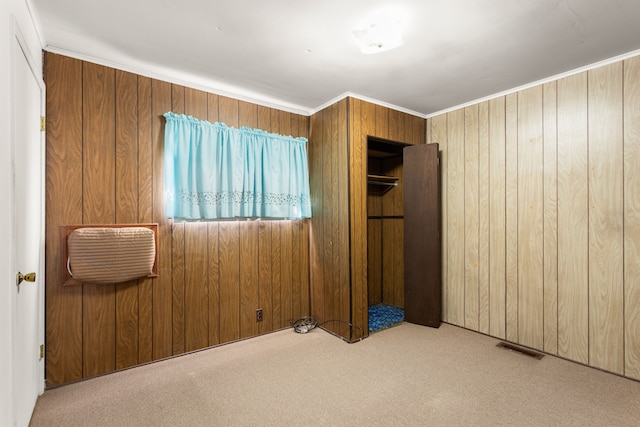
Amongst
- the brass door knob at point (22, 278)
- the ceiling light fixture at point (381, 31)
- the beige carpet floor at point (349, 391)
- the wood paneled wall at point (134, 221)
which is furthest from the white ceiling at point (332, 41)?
the beige carpet floor at point (349, 391)

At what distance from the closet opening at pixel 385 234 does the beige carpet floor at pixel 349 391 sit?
142cm

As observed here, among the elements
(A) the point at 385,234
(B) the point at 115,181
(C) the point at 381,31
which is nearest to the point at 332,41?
(C) the point at 381,31

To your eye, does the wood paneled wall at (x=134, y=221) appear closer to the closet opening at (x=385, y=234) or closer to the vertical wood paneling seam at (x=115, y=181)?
the vertical wood paneling seam at (x=115, y=181)

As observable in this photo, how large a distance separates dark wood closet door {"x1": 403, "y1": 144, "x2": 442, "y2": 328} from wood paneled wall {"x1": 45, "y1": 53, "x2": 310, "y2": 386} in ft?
5.30

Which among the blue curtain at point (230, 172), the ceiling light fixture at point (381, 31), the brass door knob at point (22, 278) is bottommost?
the brass door knob at point (22, 278)

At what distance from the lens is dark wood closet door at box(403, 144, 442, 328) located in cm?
354

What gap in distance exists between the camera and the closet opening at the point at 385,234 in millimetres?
4320

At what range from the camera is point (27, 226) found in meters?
1.88

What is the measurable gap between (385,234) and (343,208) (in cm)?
154

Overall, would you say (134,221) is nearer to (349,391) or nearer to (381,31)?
(349,391)

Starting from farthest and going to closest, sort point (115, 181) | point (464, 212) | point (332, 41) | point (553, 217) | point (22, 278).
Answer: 1. point (464, 212)
2. point (553, 217)
3. point (115, 181)
4. point (332, 41)
5. point (22, 278)

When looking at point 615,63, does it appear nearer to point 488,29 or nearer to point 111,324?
point 488,29

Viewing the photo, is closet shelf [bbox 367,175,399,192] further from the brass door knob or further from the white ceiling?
the brass door knob

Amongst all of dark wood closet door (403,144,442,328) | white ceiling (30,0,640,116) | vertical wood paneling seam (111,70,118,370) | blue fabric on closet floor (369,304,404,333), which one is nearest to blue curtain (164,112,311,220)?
vertical wood paneling seam (111,70,118,370)
